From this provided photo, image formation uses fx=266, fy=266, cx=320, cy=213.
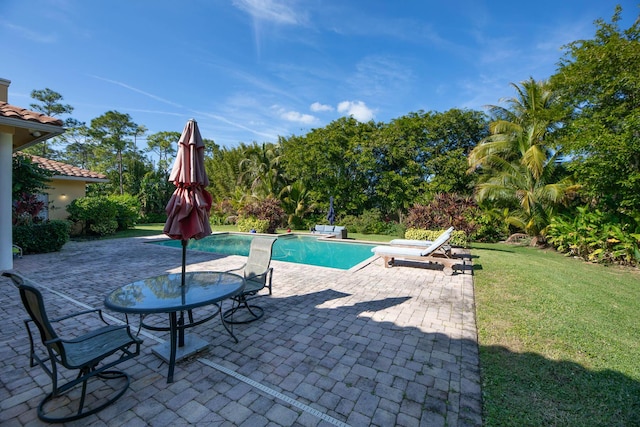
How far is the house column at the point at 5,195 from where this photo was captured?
687 centimetres

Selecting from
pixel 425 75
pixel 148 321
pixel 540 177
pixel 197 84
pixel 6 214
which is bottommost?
pixel 148 321

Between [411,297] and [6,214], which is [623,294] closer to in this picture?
[411,297]

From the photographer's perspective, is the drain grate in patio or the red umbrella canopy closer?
the drain grate in patio

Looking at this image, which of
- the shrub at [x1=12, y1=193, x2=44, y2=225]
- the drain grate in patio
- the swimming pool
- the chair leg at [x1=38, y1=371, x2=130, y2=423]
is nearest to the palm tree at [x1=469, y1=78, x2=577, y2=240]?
the swimming pool

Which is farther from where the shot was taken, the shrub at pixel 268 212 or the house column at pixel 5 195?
the shrub at pixel 268 212

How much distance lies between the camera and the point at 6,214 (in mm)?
A: 6988

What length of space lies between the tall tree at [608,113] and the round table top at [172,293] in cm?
1247

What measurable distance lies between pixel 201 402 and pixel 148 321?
8.28 ft

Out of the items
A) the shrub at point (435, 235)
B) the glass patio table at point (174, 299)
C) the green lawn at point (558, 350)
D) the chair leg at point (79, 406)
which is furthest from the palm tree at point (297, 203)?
the chair leg at point (79, 406)

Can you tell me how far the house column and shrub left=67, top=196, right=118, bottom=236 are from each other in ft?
28.6

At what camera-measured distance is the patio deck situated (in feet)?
8.01

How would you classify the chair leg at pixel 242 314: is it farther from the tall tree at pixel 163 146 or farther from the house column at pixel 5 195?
the tall tree at pixel 163 146

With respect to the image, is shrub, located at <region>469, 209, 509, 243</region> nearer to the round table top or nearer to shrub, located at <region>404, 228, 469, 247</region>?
shrub, located at <region>404, 228, 469, 247</region>

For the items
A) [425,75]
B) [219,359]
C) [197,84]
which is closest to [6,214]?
[219,359]
